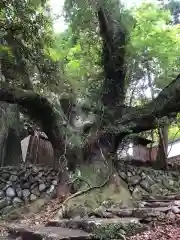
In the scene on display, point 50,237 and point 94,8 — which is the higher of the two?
point 94,8

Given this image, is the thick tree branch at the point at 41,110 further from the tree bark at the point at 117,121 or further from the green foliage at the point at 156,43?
the green foliage at the point at 156,43

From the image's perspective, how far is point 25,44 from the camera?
10008mm

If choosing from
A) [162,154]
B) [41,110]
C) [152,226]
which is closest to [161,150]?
[162,154]

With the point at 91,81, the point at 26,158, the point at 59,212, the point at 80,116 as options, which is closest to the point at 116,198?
the point at 59,212

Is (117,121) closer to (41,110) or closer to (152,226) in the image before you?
(41,110)

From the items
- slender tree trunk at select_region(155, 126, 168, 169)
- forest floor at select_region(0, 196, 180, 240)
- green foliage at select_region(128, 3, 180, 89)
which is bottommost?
forest floor at select_region(0, 196, 180, 240)

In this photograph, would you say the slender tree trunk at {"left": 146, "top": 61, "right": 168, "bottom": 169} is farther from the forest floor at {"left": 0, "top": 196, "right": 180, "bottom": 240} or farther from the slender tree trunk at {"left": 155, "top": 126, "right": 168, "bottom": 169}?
the forest floor at {"left": 0, "top": 196, "right": 180, "bottom": 240}

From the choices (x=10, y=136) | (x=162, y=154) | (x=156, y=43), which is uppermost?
(x=156, y=43)

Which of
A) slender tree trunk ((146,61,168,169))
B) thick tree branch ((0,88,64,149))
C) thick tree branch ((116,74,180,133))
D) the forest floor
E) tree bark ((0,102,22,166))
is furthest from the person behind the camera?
slender tree trunk ((146,61,168,169))

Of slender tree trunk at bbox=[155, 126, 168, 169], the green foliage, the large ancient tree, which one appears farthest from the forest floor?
the green foliage

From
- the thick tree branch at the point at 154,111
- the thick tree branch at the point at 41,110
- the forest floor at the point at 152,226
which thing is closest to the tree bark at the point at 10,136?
the thick tree branch at the point at 41,110

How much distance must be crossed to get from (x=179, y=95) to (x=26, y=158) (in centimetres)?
701

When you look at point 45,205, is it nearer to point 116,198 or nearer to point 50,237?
point 116,198

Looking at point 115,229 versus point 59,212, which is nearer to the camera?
point 115,229
